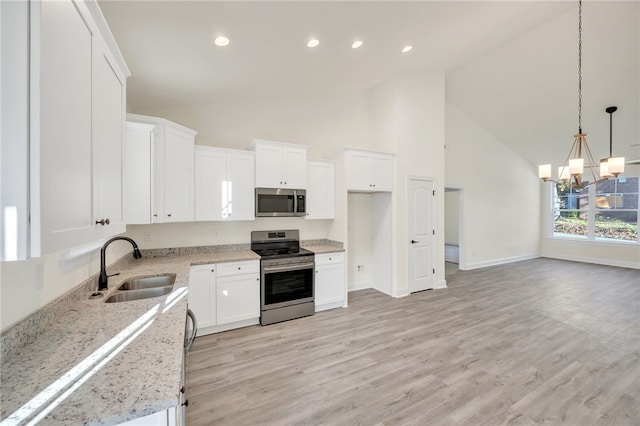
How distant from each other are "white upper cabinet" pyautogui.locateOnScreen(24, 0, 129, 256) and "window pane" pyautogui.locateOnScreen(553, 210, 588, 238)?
10.5 metres

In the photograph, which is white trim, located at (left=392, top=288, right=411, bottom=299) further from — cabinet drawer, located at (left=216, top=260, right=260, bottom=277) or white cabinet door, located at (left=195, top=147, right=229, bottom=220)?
white cabinet door, located at (left=195, top=147, right=229, bottom=220)

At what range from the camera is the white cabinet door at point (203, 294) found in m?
3.03

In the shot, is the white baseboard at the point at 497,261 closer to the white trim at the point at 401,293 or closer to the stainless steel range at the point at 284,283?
the white trim at the point at 401,293

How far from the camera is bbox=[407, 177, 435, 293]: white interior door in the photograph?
4715mm

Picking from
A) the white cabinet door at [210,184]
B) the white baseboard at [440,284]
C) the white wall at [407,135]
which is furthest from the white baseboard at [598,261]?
the white cabinet door at [210,184]

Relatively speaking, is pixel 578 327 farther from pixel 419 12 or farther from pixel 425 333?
pixel 419 12

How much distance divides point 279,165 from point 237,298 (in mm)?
1901

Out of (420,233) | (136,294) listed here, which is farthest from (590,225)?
(136,294)

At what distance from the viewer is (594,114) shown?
5258mm

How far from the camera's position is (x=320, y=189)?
4.17 m

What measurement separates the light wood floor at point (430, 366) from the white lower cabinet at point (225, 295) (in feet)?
0.53

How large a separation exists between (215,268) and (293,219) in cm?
154

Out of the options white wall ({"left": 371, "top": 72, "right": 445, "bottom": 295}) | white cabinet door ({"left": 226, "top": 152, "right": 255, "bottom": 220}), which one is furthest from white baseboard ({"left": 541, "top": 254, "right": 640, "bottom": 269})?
white cabinet door ({"left": 226, "top": 152, "right": 255, "bottom": 220})

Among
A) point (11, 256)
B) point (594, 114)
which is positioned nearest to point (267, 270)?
point (11, 256)
